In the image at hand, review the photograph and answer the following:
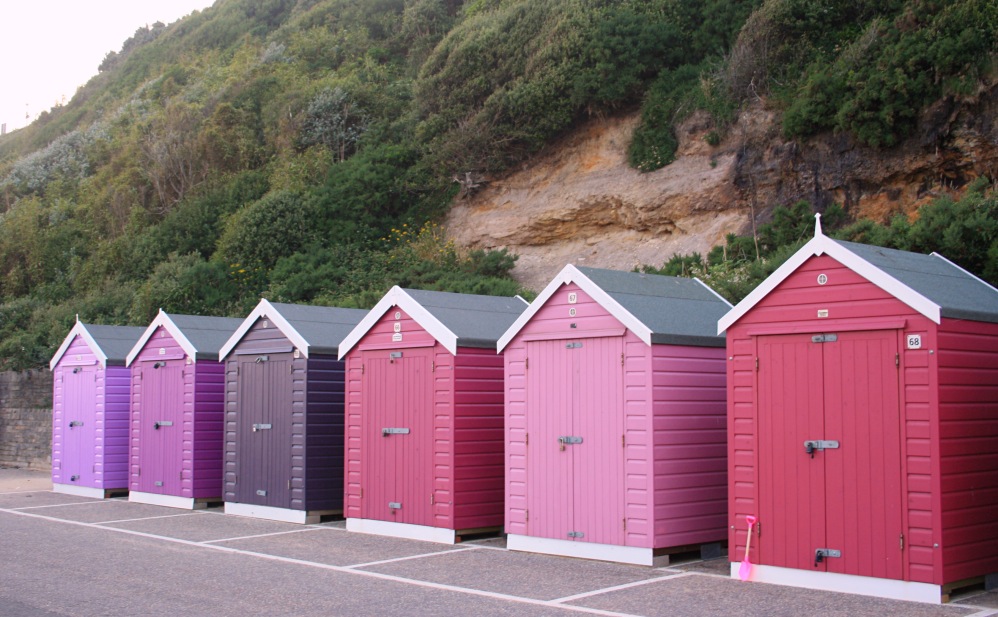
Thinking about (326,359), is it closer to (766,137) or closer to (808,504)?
(808,504)

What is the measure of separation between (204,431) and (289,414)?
2.82 m

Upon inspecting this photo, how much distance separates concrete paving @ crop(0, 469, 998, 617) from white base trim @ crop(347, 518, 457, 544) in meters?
0.21

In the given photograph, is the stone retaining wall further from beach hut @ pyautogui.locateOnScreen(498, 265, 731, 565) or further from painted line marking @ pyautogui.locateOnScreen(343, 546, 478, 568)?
beach hut @ pyautogui.locateOnScreen(498, 265, 731, 565)

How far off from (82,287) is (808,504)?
30.3 m

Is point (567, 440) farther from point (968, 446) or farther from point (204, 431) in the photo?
point (204, 431)

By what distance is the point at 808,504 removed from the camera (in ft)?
28.5

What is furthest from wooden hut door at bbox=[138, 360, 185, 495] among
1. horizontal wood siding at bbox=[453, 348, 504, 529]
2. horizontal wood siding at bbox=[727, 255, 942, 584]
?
horizontal wood siding at bbox=[727, 255, 942, 584]

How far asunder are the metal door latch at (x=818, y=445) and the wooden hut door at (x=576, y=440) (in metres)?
2.07

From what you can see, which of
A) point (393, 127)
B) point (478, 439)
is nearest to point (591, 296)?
point (478, 439)

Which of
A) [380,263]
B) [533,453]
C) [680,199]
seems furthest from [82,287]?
[533,453]

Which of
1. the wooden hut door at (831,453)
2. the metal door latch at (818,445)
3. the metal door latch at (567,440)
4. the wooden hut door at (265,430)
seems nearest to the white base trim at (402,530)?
the wooden hut door at (265,430)

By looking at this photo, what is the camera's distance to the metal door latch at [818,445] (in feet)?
28.1

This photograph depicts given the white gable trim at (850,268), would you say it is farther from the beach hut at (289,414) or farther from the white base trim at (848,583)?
the beach hut at (289,414)

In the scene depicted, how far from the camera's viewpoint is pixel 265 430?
571 inches
